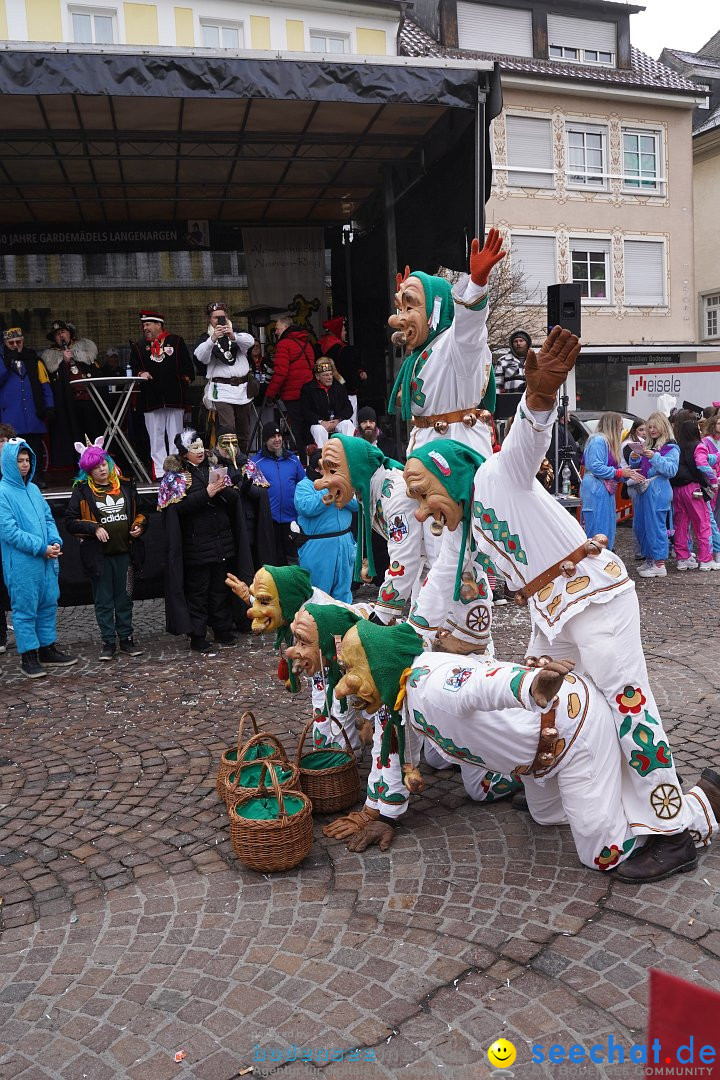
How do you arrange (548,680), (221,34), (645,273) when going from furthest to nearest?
1. (645,273)
2. (221,34)
3. (548,680)

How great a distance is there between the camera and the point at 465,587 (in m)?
4.13

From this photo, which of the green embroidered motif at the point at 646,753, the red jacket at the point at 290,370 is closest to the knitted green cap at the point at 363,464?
the green embroidered motif at the point at 646,753

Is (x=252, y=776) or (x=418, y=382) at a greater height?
(x=418, y=382)

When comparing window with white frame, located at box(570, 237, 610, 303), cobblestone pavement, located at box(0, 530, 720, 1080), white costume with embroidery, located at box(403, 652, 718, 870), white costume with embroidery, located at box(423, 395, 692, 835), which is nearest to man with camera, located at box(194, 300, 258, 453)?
cobblestone pavement, located at box(0, 530, 720, 1080)

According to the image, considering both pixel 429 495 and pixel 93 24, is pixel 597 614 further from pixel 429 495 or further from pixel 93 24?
pixel 93 24

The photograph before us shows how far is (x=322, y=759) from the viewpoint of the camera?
4430 millimetres

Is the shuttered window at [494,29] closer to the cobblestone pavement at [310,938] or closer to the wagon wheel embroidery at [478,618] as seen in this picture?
the wagon wheel embroidery at [478,618]

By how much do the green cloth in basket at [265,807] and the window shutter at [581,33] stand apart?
27879mm

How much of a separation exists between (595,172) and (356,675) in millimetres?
25238

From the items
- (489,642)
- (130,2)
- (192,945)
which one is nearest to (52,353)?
(489,642)

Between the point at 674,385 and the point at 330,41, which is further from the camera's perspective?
the point at 330,41

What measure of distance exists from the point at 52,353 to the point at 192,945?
9701 millimetres

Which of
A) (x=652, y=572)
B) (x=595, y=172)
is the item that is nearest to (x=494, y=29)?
(x=595, y=172)

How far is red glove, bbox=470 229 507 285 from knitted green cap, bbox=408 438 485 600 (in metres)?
A: 0.77
